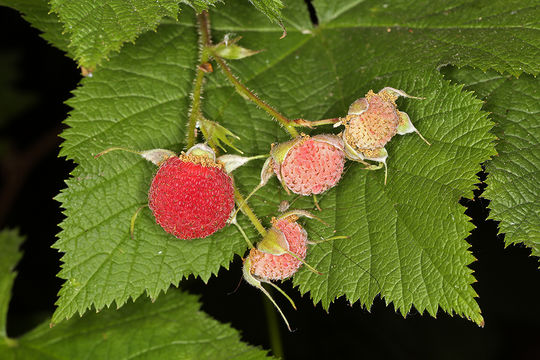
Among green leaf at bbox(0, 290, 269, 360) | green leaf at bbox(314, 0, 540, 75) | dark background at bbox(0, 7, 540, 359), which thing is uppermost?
green leaf at bbox(314, 0, 540, 75)

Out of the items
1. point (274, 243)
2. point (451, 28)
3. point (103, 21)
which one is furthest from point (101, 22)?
point (451, 28)

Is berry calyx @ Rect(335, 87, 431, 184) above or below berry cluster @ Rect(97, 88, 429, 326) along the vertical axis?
above

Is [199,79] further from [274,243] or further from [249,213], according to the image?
[274,243]

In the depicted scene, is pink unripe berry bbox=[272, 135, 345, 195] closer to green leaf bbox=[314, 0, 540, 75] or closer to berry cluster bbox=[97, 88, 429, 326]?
berry cluster bbox=[97, 88, 429, 326]

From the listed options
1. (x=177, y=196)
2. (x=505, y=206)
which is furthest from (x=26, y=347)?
(x=505, y=206)

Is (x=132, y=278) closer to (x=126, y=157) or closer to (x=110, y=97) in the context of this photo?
(x=126, y=157)

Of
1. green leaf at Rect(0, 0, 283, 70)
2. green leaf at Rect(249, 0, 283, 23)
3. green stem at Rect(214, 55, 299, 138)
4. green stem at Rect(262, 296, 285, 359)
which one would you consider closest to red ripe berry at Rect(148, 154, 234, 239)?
green stem at Rect(214, 55, 299, 138)

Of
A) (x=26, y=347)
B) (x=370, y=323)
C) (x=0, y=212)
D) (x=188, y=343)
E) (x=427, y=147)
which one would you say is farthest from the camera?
(x=370, y=323)
